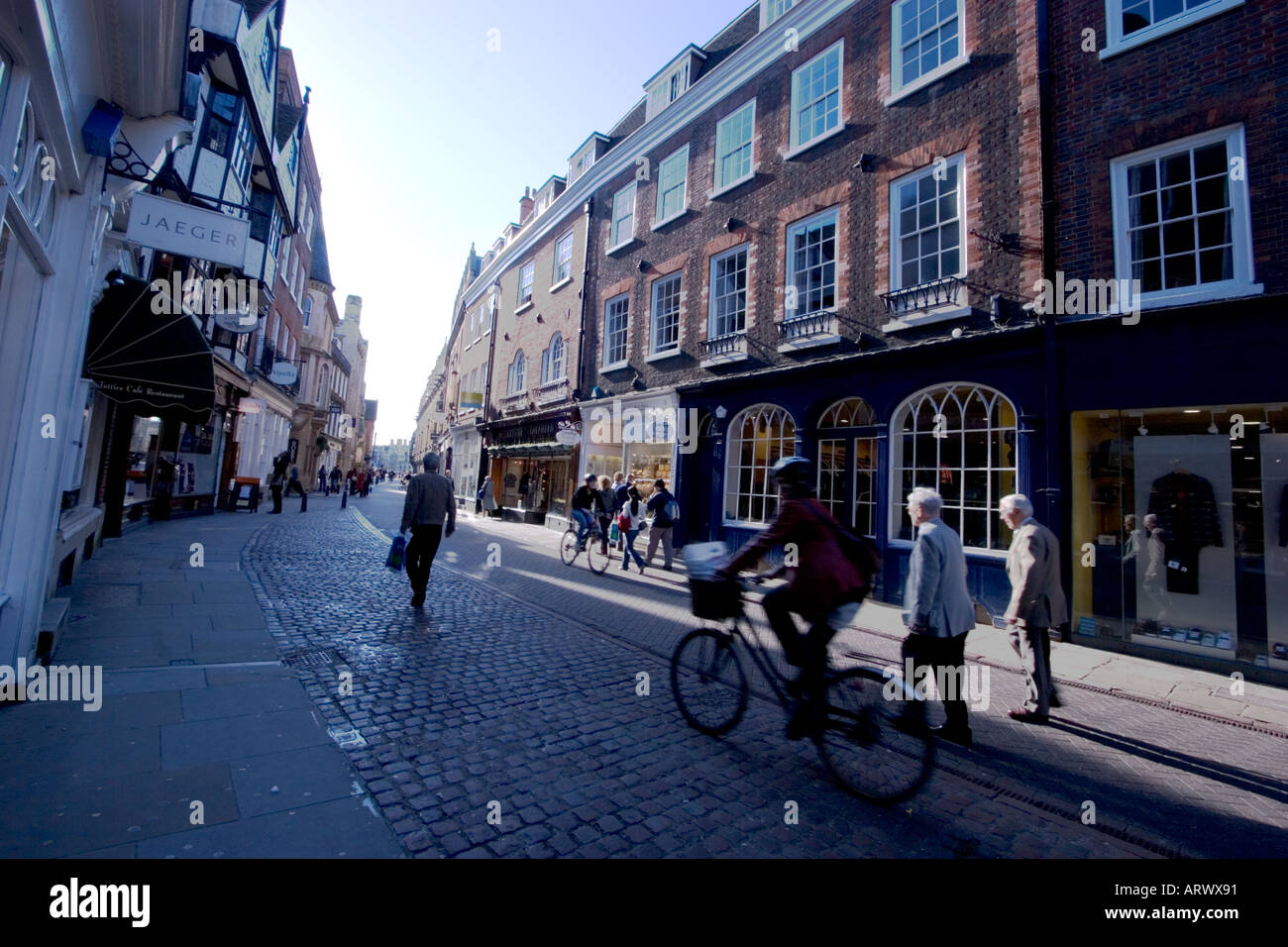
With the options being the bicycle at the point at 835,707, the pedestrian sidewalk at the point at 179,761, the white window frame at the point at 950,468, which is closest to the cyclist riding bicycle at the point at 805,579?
the bicycle at the point at 835,707

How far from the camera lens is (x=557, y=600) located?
26.6 feet

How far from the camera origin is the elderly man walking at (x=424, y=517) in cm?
678

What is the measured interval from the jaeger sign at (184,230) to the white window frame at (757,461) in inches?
343

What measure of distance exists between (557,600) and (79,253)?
19.9ft

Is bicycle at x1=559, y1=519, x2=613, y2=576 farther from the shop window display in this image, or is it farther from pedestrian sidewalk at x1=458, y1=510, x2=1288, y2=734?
the shop window display

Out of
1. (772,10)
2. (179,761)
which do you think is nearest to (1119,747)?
(179,761)

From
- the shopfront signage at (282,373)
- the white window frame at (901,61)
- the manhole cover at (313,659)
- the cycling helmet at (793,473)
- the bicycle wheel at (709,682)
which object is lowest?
the manhole cover at (313,659)

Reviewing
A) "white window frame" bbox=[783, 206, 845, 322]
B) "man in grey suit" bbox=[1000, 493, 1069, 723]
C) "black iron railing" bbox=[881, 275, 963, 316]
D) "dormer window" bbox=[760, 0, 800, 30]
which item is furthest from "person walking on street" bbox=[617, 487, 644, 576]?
"dormer window" bbox=[760, 0, 800, 30]

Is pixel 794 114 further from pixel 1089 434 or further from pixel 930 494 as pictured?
pixel 930 494

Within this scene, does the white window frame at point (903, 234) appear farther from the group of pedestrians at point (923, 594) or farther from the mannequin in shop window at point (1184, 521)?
the group of pedestrians at point (923, 594)

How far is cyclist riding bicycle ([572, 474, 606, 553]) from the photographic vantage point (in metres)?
11.8

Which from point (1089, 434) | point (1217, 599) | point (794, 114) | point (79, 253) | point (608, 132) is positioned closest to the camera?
point (79, 253)

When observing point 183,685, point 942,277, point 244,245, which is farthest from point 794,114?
point 183,685
